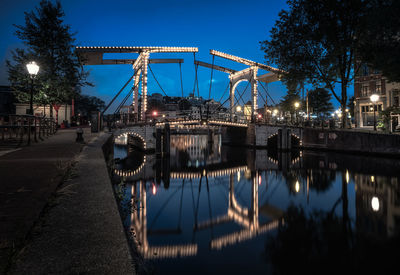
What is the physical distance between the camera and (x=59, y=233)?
1854mm

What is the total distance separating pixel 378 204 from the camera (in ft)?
22.8

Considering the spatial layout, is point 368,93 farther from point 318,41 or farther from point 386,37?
point 386,37

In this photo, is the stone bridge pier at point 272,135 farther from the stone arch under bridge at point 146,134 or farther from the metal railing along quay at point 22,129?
the metal railing along quay at point 22,129

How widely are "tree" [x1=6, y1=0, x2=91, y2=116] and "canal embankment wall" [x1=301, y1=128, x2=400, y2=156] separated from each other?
2247 cm

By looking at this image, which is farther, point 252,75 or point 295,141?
point 295,141

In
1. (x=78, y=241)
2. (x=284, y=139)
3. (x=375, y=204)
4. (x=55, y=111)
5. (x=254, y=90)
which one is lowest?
(x=375, y=204)

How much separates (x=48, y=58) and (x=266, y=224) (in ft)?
71.7

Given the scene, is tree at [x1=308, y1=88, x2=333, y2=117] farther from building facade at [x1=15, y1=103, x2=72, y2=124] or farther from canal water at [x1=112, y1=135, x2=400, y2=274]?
building facade at [x1=15, y1=103, x2=72, y2=124]

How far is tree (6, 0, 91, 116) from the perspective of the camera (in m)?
18.5

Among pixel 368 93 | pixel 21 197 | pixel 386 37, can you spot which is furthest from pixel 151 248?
pixel 368 93

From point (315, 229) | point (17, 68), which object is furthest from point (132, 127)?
point (315, 229)

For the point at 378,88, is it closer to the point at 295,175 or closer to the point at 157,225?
the point at 295,175

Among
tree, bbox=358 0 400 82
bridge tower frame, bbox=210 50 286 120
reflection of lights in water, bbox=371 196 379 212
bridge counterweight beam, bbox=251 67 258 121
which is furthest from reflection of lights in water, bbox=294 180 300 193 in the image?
bridge counterweight beam, bbox=251 67 258 121

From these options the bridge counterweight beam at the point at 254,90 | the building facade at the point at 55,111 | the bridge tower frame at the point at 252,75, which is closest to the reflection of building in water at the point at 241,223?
the bridge tower frame at the point at 252,75
